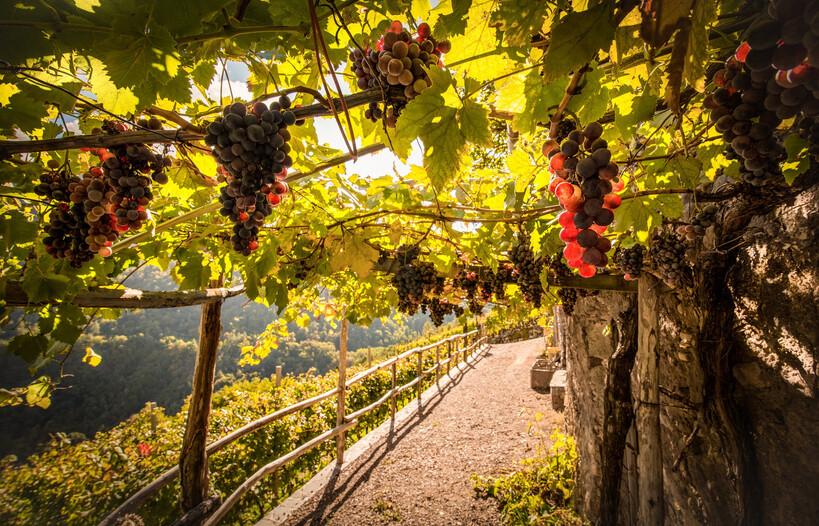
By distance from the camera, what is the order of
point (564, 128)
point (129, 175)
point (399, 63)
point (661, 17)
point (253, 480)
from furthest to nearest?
point (253, 480) < point (129, 175) < point (564, 128) < point (399, 63) < point (661, 17)

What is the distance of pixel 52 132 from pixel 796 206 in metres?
3.70

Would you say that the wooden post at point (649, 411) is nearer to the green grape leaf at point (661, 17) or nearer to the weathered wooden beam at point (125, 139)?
the green grape leaf at point (661, 17)

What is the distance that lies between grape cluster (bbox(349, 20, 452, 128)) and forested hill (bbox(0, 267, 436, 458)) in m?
11.2

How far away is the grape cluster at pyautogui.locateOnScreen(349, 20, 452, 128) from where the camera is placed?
836 millimetres

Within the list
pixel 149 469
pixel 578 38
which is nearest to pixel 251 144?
pixel 578 38

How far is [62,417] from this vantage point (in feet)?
68.4

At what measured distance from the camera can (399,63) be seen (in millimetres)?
819

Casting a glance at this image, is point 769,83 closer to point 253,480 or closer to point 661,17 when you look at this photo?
point 661,17

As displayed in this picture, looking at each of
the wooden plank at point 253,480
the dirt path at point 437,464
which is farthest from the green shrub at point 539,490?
the wooden plank at point 253,480

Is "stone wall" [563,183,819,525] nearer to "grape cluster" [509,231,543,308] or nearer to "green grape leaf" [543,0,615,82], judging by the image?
"grape cluster" [509,231,543,308]

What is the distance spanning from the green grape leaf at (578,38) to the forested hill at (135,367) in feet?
38.1

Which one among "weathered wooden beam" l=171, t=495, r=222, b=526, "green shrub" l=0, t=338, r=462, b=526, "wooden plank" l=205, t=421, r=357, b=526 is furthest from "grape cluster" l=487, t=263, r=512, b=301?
"green shrub" l=0, t=338, r=462, b=526

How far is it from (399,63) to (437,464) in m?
7.09

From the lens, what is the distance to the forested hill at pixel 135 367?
60.4 ft
